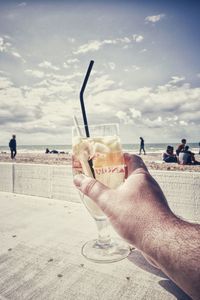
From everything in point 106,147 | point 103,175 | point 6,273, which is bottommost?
point 6,273

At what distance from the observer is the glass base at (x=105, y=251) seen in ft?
4.83

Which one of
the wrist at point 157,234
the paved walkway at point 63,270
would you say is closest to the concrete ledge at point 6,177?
the paved walkway at point 63,270

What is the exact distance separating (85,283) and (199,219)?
153 cm

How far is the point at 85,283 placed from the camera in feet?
4.03

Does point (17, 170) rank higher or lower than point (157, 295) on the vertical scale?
higher

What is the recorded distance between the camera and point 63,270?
136 cm

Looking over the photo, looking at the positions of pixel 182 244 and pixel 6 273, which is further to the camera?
pixel 6 273

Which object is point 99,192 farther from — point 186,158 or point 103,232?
point 186,158

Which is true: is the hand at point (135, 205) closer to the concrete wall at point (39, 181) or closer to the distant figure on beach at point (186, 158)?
the concrete wall at point (39, 181)

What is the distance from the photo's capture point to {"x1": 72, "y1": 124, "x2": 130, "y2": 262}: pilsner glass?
1398mm

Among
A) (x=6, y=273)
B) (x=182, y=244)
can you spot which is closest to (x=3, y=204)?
(x=6, y=273)

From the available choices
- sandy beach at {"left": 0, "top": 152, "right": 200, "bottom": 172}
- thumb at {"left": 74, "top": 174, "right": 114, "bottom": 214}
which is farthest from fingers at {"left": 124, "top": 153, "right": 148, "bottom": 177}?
sandy beach at {"left": 0, "top": 152, "right": 200, "bottom": 172}

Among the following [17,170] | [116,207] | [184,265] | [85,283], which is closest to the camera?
[184,265]

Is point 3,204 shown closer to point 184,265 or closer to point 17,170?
point 17,170
